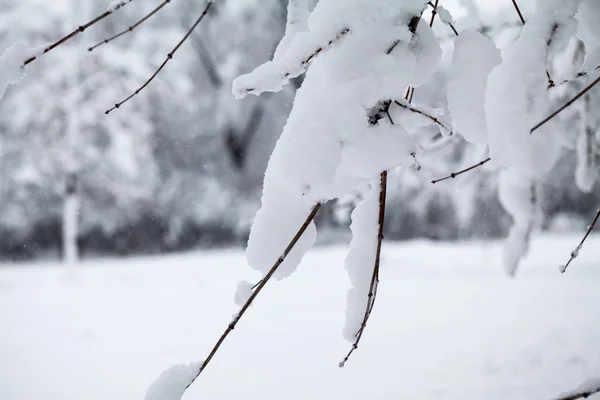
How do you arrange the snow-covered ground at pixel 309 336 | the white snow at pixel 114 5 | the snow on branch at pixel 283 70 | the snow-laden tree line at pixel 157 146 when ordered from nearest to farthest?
the snow on branch at pixel 283 70
the white snow at pixel 114 5
the snow-covered ground at pixel 309 336
the snow-laden tree line at pixel 157 146

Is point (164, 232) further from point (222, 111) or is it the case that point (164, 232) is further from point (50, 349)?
point (50, 349)

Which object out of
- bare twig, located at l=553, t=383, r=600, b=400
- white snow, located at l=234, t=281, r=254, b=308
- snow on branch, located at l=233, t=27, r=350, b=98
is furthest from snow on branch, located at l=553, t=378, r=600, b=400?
snow on branch, located at l=233, t=27, r=350, b=98

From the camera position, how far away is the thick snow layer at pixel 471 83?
747 millimetres

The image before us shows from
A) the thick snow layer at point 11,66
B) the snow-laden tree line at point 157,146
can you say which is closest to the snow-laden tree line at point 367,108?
the thick snow layer at point 11,66

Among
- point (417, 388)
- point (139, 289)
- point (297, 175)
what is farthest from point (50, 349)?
point (297, 175)

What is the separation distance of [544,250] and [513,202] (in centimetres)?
799

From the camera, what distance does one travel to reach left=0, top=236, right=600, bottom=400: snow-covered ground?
113 inches

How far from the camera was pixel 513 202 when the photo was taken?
1694mm

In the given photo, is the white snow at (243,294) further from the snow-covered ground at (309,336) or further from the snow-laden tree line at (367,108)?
the snow-covered ground at (309,336)

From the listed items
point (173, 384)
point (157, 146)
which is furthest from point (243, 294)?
point (157, 146)

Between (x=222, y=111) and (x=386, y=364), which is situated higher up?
(x=222, y=111)

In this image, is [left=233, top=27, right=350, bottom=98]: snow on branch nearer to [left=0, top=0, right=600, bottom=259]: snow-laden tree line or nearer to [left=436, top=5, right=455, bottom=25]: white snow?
[left=436, top=5, right=455, bottom=25]: white snow

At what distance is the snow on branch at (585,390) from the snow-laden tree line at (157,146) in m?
6.91

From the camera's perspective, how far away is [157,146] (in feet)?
33.5
